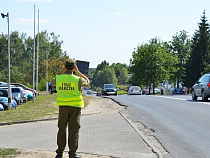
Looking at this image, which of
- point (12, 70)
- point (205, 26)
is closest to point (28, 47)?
point (12, 70)

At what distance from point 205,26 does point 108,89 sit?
39.6 meters

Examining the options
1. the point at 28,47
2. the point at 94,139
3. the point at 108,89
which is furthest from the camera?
the point at 28,47

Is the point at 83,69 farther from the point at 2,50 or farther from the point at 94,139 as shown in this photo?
the point at 2,50

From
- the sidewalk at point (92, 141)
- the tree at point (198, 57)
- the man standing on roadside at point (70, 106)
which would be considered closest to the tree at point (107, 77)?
the tree at point (198, 57)

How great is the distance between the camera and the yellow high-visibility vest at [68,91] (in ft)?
24.6

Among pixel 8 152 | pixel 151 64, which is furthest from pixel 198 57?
pixel 8 152

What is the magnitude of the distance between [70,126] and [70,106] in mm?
364

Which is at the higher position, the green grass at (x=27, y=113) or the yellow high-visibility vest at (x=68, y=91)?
the yellow high-visibility vest at (x=68, y=91)

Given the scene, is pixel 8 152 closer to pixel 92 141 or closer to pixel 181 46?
pixel 92 141

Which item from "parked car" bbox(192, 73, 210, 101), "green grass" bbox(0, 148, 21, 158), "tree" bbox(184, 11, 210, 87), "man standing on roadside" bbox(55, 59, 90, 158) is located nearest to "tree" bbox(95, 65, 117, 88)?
"tree" bbox(184, 11, 210, 87)

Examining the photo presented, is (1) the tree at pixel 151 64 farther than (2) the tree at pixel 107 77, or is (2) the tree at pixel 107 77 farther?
(2) the tree at pixel 107 77

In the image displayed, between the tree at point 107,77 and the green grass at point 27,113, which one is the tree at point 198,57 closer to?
the green grass at point 27,113

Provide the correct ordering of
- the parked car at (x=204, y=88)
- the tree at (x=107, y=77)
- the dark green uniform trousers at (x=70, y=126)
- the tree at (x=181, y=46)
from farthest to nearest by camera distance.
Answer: the tree at (x=107, y=77), the tree at (x=181, y=46), the parked car at (x=204, y=88), the dark green uniform trousers at (x=70, y=126)

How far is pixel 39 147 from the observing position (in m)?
9.19
